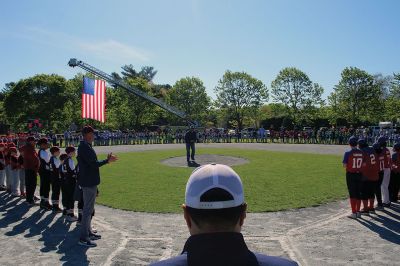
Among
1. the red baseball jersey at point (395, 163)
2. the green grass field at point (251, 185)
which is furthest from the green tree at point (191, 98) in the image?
the red baseball jersey at point (395, 163)

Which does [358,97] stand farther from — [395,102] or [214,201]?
[214,201]

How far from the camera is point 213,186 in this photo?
1.95 m

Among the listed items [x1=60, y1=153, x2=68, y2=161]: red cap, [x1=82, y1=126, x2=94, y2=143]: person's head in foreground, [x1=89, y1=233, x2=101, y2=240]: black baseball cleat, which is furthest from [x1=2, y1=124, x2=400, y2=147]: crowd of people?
[x1=82, y1=126, x2=94, y2=143]: person's head in foreground

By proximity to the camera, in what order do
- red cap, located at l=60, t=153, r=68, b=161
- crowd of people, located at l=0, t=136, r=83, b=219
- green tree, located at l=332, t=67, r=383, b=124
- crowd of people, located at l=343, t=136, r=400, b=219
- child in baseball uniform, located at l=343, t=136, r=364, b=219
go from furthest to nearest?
green tree, located at l=332, t=67, r=383, b=124
red cap, located at l=60, t=153, r=68, b=161
crowd of people, located at l=0, t=136, r=83, b=219
crowd of people, located at l=343, t=136, r=400, b=219
child in baseball uniform, located at l=343, t=136, r=364, b=219

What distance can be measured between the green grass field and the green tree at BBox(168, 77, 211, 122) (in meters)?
55.6

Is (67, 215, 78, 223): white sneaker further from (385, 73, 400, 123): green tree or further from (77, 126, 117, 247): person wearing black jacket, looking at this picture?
(385, 73, 400, 123): green tree

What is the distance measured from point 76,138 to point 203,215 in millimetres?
43332

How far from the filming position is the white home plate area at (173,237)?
7.06 m

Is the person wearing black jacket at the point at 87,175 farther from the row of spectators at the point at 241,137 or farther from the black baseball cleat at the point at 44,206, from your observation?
the row of spectators at the point at 241,137

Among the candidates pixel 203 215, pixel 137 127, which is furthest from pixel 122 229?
pixel 137 127

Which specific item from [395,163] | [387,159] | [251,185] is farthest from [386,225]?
[251,185]

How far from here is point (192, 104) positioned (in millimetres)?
77875

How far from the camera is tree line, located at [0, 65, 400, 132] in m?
62.8

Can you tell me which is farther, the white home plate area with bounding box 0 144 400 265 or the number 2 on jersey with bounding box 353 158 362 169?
the number 2 on jersey with bounding box 353 158 362 169
